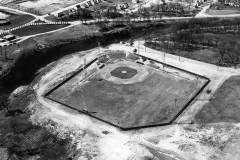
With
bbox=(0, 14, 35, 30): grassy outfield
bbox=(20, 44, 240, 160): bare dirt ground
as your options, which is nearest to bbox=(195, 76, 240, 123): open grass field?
bbox=(20, 44, 240, 160): bare dirt ground

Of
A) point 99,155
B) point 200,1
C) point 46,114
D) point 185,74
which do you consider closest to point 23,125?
point 46,114

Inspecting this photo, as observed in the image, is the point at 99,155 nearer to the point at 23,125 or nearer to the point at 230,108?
the point at 23,125

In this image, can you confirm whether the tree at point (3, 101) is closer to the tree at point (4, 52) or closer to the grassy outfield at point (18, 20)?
the tree at point (4, 52)

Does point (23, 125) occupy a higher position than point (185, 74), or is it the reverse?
point (185, 74)

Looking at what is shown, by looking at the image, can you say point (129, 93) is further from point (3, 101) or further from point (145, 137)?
point (3, 101)

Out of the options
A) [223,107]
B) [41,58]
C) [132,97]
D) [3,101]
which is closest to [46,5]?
[41,58]

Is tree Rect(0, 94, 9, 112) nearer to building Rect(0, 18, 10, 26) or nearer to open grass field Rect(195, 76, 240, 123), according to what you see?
open grass field Rect(195, 76, 240, 123)
